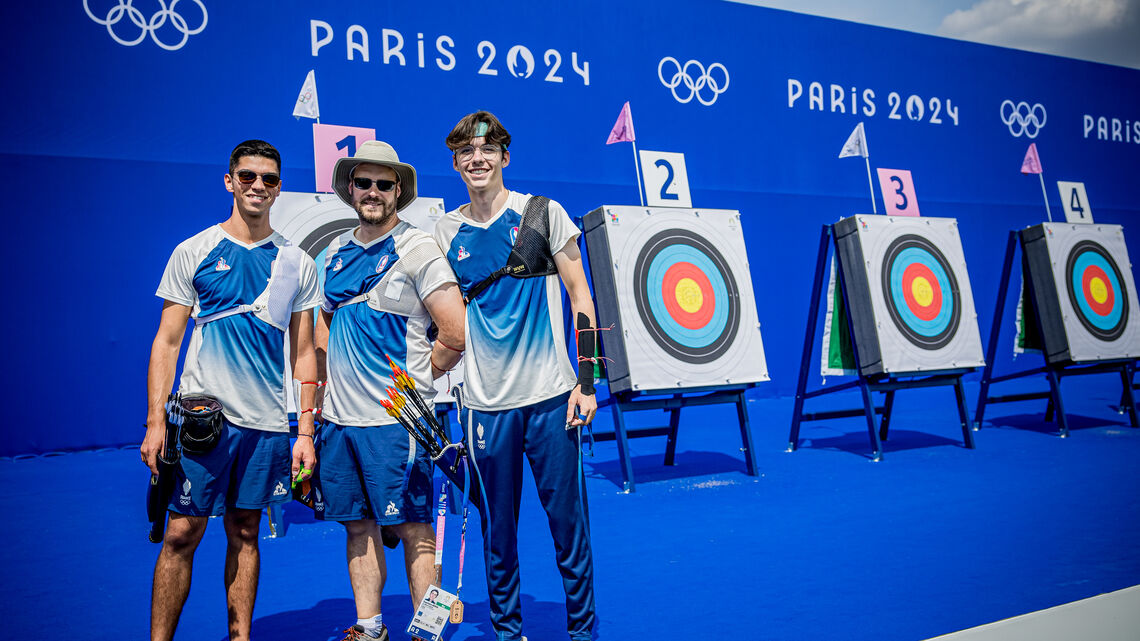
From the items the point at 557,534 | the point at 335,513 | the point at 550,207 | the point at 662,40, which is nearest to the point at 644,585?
the point at 557,534

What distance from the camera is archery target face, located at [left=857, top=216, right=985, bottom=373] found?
476cm

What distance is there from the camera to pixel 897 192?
18.2ft

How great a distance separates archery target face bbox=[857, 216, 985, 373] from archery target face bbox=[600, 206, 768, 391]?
858 millimetres

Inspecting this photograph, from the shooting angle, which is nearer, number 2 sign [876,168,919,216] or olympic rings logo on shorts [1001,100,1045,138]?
number 2 sign [876,168,919,216]

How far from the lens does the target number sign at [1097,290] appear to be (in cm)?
567

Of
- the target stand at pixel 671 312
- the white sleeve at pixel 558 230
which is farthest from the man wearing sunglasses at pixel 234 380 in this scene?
the target stand at pixel 671 312

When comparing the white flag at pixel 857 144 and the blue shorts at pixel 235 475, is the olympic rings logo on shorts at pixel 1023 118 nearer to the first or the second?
the white flag at pixel 857 144

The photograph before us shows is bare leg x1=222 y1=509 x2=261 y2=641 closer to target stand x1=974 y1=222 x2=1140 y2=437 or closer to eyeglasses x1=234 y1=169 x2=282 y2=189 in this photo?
eyeglasses x1=234 y1=169 x2=282 y2=189

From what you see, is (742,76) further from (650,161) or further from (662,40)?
(650,161)

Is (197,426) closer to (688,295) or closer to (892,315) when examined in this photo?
(688,295)

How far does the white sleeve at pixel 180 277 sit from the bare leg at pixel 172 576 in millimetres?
492

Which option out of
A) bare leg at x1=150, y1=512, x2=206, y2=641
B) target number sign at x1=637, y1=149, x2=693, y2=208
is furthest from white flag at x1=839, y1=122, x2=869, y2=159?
bare leg at x1=150, y1=512, x2=206, y2=641

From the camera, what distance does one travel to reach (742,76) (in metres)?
7.43

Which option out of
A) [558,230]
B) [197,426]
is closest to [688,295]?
[558,230]
